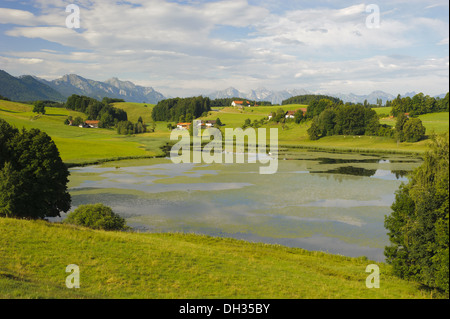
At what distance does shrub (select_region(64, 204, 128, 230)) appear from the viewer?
3189 cm

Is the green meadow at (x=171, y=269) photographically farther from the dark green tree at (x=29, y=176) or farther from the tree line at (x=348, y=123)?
the tree line at (x=348, y=123)

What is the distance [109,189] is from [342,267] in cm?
3907

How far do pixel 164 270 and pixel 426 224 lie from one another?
15.4 m

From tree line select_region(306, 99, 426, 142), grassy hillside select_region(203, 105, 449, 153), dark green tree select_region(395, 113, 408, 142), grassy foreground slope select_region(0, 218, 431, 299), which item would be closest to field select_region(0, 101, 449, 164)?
grassy hillside select_region(203, 105, 449, 153)

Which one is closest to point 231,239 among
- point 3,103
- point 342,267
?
point 342,267

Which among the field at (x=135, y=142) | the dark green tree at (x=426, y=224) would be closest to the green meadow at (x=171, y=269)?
the dark green tree at (x=426, y=224)

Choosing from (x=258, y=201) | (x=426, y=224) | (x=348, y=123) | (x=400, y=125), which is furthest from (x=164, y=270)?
(x=348, y=123)

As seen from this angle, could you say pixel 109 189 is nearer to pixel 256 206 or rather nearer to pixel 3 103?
pixel 256 206

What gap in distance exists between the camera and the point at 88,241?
2316 cm

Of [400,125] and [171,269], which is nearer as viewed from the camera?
[171,269]

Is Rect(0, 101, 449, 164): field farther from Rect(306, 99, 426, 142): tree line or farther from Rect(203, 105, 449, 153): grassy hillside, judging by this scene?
Rect(306, 99, 426, 142): tree line

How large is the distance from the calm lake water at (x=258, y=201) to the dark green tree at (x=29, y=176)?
25.7 ft

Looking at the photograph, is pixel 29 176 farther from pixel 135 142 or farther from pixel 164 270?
pixel 135 142

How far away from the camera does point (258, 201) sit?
44094 millimetres
